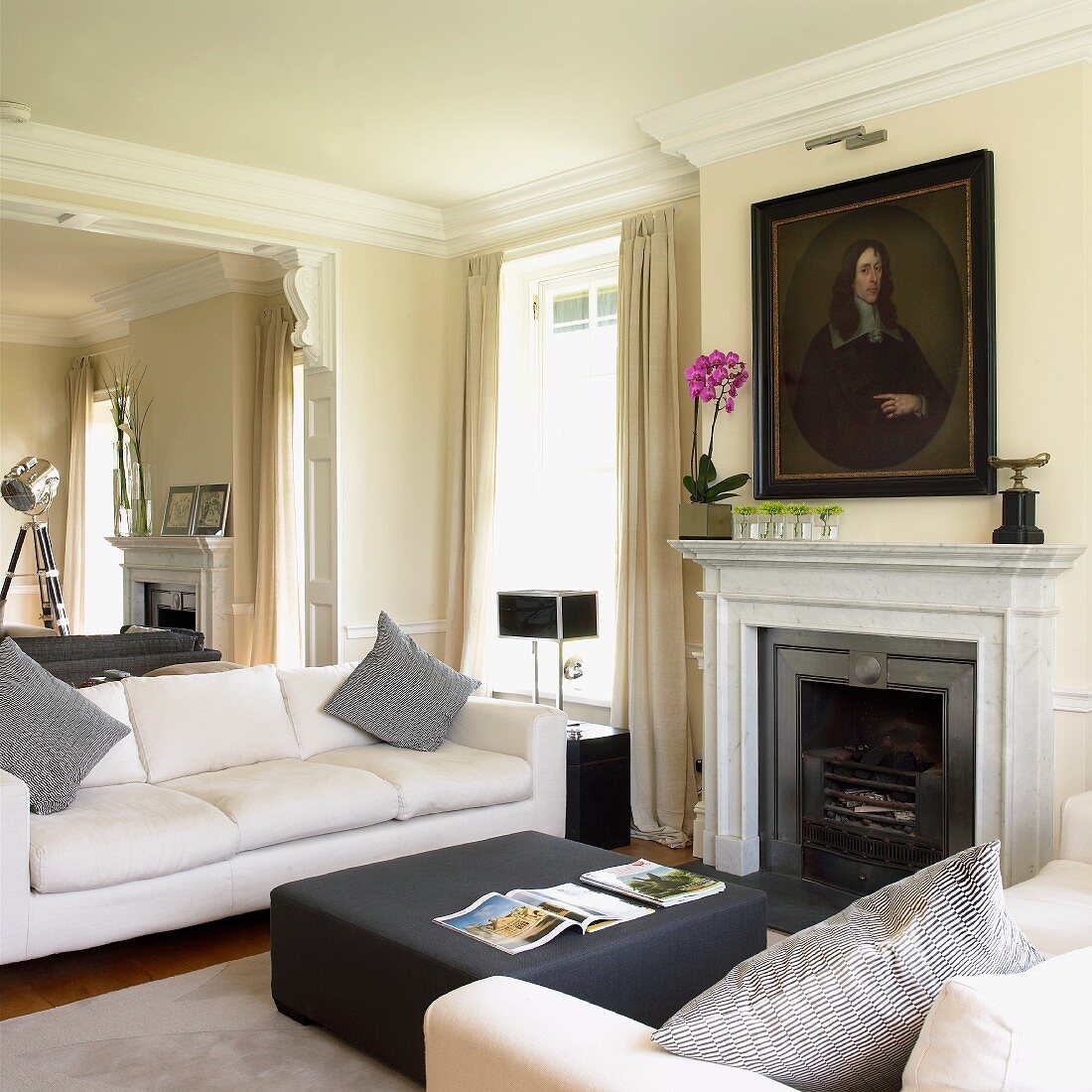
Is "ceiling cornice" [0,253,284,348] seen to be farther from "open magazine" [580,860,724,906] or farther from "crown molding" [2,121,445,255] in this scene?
"open magazine" [580,860,724,906]

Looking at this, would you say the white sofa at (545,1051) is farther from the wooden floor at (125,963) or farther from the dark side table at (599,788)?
the dark side table at (599,788)

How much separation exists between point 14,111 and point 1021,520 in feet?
12.7

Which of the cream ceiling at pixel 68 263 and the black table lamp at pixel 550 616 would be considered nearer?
the black table lamp at pixel 550 616

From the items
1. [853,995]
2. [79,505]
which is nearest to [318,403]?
[79,505]

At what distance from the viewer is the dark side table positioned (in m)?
4.61

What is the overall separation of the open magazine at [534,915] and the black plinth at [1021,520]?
1646mm

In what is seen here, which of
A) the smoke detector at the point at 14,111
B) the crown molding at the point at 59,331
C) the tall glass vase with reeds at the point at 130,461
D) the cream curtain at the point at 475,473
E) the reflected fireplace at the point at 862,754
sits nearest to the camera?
the reflected fireplace at the point at 862,754

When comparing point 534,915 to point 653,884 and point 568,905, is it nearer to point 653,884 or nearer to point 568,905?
point 568,905

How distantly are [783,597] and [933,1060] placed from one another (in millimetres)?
2976

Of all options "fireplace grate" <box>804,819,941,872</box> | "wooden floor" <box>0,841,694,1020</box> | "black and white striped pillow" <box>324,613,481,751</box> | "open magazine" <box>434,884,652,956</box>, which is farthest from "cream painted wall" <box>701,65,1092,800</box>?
"wooden floor" <box>0,841,694,1020</box>

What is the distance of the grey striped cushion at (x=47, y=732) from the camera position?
3.43 metres

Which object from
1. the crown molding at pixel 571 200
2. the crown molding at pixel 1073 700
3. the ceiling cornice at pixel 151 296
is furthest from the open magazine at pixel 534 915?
the ceiling cornice at pixel 151 296

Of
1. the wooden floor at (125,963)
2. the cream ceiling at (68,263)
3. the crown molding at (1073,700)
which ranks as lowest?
the wooden floor at (125,963)

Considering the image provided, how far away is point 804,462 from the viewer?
421 centimetres
